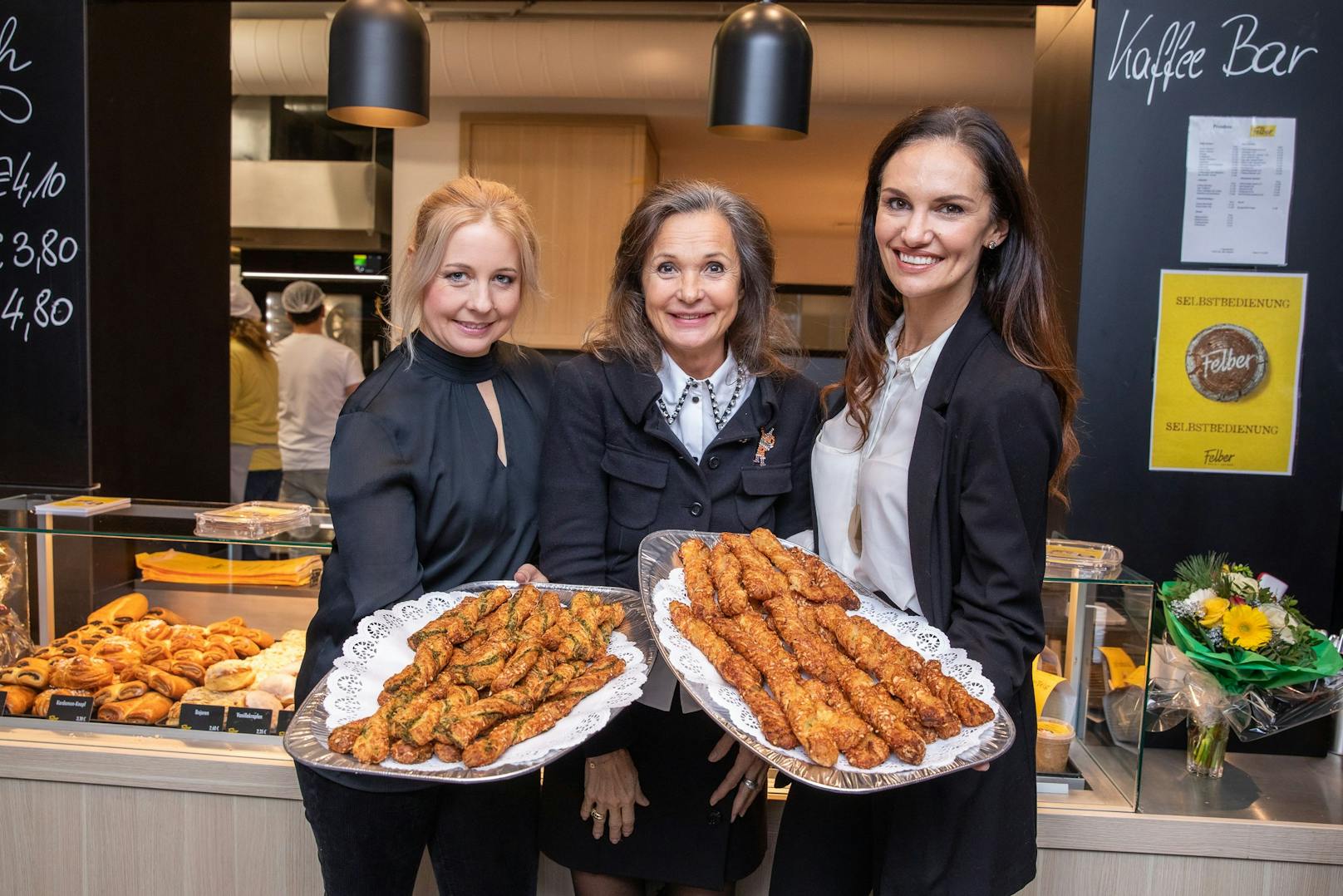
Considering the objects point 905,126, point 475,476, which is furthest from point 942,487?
point 475,476

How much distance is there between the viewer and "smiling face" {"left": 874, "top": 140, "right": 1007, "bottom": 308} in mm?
1542

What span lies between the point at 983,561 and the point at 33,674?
6.75 feet

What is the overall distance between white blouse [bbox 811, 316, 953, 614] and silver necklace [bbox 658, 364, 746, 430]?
0.18m

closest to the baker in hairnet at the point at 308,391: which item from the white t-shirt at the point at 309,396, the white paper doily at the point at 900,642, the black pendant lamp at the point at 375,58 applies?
the white t-shirt at the point at 309,396

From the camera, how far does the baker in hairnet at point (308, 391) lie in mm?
5414

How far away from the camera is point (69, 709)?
2.21 m

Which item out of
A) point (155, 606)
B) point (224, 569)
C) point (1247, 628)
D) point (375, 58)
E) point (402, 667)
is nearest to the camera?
point (402, 667)

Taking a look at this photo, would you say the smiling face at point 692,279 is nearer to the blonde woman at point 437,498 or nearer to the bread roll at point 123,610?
the blonde woman at point 437,498

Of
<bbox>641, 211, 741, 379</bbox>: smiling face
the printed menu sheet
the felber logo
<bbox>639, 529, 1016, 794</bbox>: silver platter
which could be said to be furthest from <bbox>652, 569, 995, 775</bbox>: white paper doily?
the printed menu sheet

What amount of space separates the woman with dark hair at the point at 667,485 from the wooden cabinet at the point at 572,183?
14.9 ft

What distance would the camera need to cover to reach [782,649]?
1549mm

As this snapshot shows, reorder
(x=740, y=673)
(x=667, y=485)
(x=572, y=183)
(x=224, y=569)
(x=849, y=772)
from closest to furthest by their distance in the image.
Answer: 1. (x=849, y=772)
2. (x=740, y=673)
3. (x=667, y=485)
4. (x=224, y=569)
5. (x=572, y=183)

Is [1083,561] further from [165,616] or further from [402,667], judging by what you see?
[165,616]

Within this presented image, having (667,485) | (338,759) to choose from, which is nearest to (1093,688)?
(667,485)
